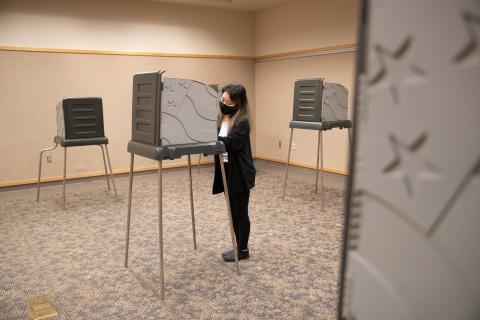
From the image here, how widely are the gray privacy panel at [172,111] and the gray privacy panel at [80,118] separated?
2.03 m

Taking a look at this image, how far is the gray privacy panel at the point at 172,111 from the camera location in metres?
2.10

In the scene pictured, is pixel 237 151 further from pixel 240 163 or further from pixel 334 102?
pixel 334 102

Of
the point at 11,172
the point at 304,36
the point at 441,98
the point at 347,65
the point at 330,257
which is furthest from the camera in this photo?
the point at 304,36

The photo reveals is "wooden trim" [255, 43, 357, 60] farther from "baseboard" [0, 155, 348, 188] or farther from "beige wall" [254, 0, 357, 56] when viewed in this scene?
"baseboard" [0, 155, 348, 188]

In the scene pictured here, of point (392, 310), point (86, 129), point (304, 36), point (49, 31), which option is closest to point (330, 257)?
point (392, 310)

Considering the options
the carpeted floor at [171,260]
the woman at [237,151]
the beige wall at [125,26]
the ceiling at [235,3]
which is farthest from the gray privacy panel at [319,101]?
the beige wall at [125,26]

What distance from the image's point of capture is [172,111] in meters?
2.14

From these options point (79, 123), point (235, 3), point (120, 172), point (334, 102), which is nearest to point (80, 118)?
point (79, 123)

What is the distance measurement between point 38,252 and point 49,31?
122 inches

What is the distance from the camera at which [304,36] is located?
5.69 metres

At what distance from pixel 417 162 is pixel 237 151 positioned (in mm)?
2131

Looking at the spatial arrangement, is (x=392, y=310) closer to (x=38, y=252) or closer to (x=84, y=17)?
(x=38, y=252)

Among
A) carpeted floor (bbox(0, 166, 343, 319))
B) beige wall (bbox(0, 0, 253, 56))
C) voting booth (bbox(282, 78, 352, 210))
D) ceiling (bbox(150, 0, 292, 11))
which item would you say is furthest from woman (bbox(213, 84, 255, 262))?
ceiling (bbox(150, 0, 292, 11))

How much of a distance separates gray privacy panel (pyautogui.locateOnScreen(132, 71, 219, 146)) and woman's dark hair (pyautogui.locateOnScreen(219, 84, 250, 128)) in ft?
0.72
